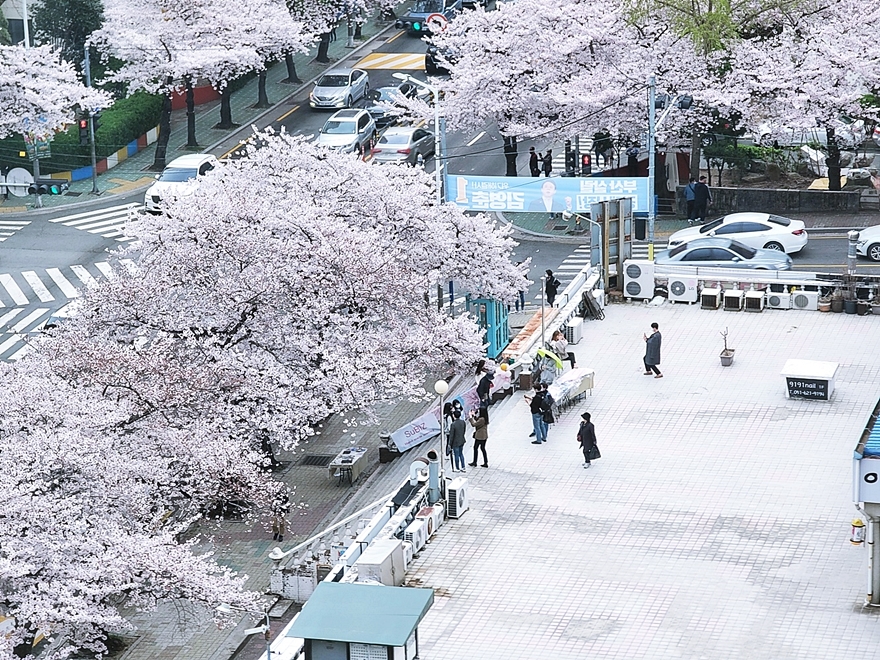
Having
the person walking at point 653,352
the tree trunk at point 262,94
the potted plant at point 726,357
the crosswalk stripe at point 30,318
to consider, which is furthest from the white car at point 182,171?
the potted plant at point 726,357

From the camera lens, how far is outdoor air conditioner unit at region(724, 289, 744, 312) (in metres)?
47.1

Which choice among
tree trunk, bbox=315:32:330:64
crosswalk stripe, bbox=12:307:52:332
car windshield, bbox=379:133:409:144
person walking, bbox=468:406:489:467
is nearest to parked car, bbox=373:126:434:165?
car windshield, bbox=379:133:409:144

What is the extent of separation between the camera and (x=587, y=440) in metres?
37.1

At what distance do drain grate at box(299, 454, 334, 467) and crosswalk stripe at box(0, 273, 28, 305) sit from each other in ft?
57.1

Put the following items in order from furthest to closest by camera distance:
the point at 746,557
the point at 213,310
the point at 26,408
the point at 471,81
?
1. the point at 471,81
2. the point at 213,310
3. the point at 26,408
4. the point at 746,557

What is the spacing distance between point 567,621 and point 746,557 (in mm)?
4384

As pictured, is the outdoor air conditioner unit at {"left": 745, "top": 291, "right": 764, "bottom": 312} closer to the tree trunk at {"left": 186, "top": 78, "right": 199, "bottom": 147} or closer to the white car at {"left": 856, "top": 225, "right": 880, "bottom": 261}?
the white car at {"left": 856, "top": 225, "right": 880, "bottom": 261}

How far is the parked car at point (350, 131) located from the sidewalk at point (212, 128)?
5.70 metres

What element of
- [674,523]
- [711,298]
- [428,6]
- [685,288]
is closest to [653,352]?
[711,298]

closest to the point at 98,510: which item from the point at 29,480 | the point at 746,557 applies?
the point at 29,480

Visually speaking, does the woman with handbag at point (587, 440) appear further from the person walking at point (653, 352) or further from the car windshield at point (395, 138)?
the car windshield at point (395, 138)

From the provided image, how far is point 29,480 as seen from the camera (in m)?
33.6

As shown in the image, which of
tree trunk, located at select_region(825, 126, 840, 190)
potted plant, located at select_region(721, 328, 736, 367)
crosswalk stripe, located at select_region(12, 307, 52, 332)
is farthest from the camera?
tree trunk, located at select_region(825, 126, 840, 190)

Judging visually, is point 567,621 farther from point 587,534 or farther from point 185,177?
point 185,177
